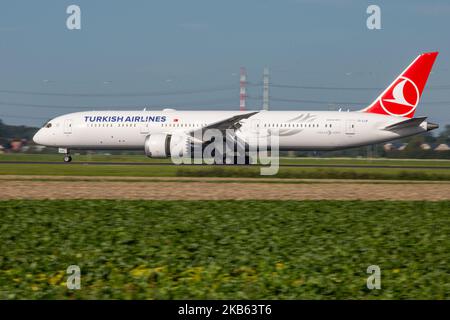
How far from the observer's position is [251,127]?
2195 inches

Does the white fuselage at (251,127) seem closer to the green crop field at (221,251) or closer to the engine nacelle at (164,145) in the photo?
the engine nacelle at (164,145)

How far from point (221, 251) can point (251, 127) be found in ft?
128

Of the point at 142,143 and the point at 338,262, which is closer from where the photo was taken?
the point at 338,262

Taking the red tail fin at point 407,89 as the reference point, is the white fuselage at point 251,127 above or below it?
below

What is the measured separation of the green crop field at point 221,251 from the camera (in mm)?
13852

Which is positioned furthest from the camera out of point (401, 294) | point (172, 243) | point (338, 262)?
point (172, 243)

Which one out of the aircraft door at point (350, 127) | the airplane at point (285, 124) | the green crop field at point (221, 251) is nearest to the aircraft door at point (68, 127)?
the airplane at point (285, 124)

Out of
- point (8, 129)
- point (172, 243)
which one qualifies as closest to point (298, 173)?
point (172, 243)

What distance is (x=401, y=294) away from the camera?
44.5 ft

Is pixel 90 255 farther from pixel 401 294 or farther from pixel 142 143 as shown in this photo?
pixel 142 143

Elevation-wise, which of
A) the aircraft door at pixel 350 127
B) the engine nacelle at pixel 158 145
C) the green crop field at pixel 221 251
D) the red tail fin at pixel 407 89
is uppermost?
the red tail fin at pixel 407 89

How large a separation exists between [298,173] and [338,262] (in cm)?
2989

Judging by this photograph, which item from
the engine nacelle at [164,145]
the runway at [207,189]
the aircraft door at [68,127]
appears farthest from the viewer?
the aircraft door at [68,127]

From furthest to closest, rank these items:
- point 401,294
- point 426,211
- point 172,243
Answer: point 426,211, point 172,243, point 401,294
